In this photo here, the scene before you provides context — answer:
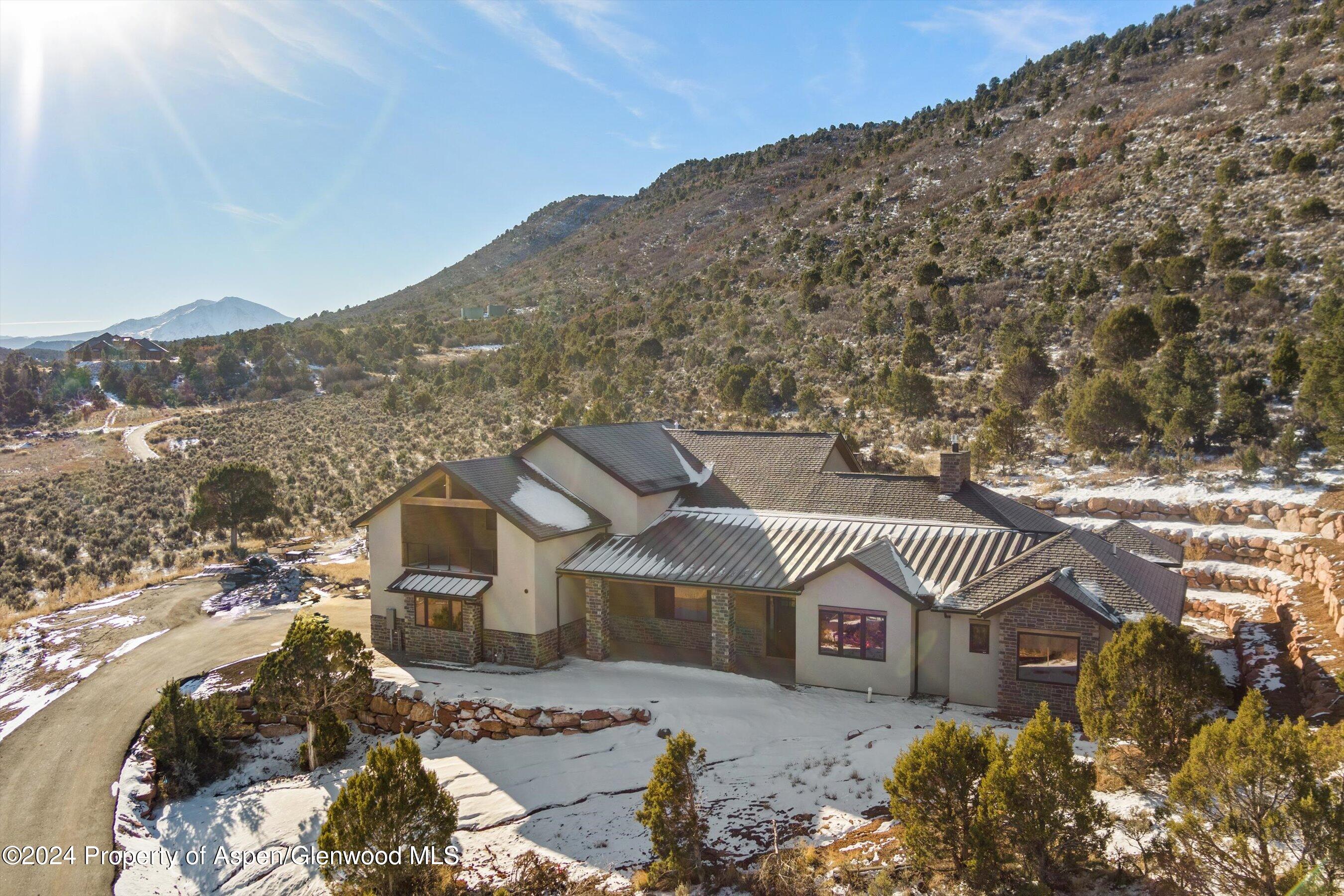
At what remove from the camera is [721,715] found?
16.1m

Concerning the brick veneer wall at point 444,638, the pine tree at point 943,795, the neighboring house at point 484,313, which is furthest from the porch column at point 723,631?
the neighboring house at point 484,313

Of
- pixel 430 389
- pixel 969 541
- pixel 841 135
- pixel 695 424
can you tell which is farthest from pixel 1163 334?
pixel 841 135

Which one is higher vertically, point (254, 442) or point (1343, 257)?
point (1343, 257)

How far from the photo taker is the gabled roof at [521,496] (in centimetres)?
1969

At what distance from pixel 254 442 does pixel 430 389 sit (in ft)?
50.0

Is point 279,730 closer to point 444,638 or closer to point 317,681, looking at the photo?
point 317,681

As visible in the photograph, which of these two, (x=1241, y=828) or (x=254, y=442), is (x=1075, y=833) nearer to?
(x=1241, y=828)

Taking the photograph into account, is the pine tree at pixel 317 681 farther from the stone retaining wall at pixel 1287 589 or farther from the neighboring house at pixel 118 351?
the neighboring house at pixel 118 351

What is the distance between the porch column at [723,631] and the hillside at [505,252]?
11712 cm

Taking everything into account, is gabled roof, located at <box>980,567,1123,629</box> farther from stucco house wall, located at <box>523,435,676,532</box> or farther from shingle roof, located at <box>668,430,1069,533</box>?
stucco house wall, located at <box>523,435,676,532</box>

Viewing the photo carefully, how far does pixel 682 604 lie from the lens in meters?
20.4

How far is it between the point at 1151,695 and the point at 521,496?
14305 millimetres

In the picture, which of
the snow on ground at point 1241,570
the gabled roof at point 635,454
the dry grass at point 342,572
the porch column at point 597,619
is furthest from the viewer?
the dry grass at point 342,572

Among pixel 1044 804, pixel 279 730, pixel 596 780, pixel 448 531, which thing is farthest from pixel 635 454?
pixel 1044 804
